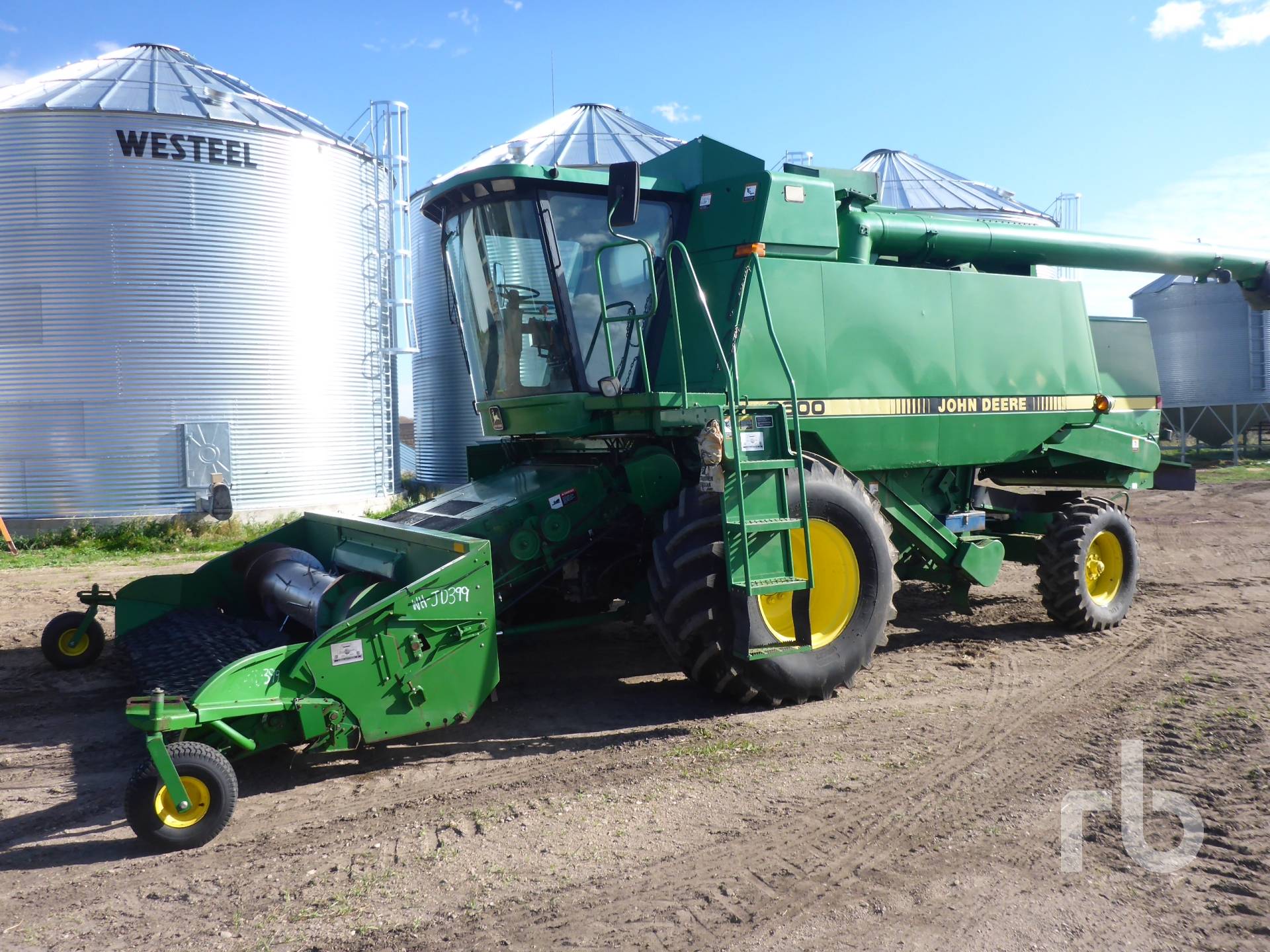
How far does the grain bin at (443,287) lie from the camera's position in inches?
717

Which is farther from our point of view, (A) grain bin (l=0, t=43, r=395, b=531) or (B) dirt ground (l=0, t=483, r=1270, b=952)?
(A) grain bin (l=0, t=43, r=395, b=531)

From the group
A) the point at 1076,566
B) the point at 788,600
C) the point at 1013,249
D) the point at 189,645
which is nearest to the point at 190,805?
the point at 189,645

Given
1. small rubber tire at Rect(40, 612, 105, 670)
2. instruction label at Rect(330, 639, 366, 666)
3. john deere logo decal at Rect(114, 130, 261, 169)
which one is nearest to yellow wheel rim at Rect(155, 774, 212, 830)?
instruction label at Rect(330, 639, 366, 666)

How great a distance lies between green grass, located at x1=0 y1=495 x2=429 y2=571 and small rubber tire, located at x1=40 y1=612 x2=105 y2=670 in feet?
18.5

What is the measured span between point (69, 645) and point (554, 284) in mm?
4037

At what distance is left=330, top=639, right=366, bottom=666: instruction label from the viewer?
14.4 ft

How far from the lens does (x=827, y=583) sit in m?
5.74

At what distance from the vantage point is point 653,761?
4.66m

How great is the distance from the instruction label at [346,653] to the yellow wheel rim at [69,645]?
10.0 feet

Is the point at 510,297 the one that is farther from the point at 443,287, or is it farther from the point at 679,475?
the point at 443,287

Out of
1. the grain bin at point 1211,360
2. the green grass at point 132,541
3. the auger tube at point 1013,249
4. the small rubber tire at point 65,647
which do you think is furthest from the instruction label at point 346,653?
the grain bin at point 1211,360

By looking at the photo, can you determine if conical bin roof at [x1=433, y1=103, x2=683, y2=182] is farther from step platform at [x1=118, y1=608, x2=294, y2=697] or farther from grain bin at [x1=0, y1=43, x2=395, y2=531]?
step platform at [x1=118, y1=608, x2=294, y2=697]

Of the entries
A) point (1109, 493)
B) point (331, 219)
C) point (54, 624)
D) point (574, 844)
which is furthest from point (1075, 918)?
point (331, 219)

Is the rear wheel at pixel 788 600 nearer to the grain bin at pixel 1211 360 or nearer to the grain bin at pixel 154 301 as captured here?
the grain bin at pixel 154 301
